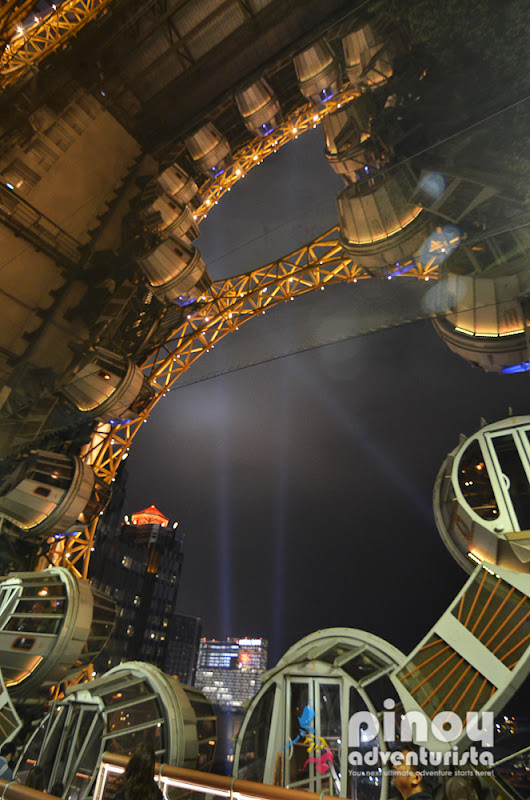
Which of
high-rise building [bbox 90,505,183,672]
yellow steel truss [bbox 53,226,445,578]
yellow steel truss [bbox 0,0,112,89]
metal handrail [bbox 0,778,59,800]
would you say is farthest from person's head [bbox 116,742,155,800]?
high-rise building [bbox 90,505,183,672]

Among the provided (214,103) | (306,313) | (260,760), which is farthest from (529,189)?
(214,103)

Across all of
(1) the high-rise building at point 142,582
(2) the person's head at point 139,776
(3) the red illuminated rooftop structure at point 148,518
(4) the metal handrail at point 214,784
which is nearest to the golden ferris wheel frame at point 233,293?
(4) the metal handrail at point 214,784

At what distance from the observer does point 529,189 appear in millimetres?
11703

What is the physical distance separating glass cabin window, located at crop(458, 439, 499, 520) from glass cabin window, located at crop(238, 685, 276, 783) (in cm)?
540

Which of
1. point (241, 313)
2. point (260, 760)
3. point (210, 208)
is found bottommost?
point (260, 760)

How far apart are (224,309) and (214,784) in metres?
20.2

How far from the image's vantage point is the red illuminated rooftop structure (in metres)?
76.4

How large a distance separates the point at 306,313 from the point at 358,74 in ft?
41.7

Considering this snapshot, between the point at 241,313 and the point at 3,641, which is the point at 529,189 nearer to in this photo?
the point at 241,313

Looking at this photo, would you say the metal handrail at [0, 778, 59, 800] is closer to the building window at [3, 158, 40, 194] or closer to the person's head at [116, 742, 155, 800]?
the person's head at [116, 742, 155, 800]

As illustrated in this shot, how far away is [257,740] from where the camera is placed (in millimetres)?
8266

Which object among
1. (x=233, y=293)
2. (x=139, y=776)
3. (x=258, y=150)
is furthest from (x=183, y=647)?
(x=139, y=776)

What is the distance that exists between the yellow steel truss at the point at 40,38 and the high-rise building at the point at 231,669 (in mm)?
100384

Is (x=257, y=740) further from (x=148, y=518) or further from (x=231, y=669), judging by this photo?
(x=231, y=669)
